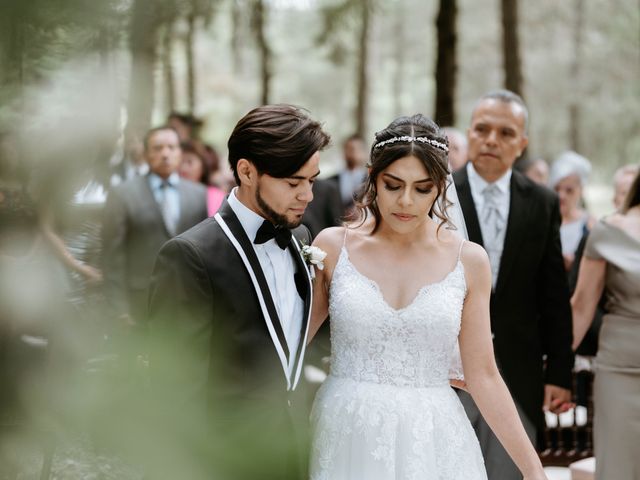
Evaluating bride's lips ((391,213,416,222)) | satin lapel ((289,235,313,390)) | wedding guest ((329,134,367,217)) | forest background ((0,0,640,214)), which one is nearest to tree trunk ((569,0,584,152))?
forest background ((0,0,640,214))

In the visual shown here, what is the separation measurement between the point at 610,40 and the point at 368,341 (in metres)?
25.9

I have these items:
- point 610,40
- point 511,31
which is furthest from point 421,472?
point 610,40

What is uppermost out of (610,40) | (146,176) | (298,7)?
(610,40)

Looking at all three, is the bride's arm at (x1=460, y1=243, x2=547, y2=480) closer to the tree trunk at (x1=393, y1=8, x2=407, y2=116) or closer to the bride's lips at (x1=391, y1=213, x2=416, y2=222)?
the bride's lips at (x1=391, y1=213, x2=416, y2=222)

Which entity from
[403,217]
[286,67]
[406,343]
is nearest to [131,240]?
[403,217]

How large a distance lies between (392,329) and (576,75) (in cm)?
2766

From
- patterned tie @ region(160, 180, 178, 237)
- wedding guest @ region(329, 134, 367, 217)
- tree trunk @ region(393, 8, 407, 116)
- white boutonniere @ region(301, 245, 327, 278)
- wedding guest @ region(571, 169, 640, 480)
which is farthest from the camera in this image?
tree trunk @ region(393, 8, 407, 116)

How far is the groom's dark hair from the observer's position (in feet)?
7.61

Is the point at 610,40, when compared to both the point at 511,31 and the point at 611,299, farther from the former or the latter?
the point at 611,299

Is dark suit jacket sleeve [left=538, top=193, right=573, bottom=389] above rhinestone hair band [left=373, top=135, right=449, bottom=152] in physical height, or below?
below

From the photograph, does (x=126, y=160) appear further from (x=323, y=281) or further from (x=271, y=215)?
(x=323, y=281)

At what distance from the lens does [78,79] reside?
0.77m

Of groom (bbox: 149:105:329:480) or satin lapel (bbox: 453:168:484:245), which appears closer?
groom (bbox: 149:105:329:480)

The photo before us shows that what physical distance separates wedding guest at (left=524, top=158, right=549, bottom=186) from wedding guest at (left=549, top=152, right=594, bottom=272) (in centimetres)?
86
